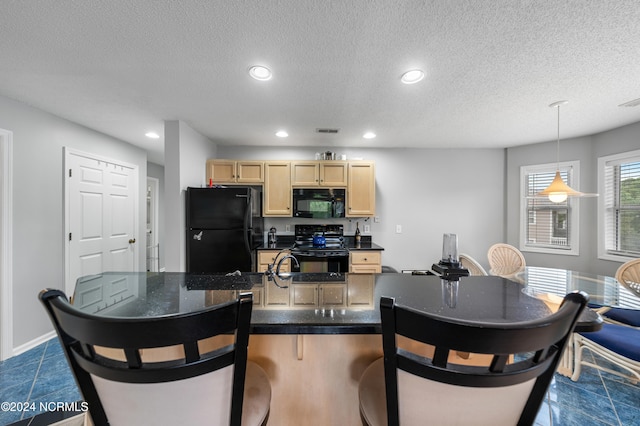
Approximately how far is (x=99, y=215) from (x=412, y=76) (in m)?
4.04

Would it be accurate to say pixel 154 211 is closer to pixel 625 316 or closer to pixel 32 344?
pixel 32 344

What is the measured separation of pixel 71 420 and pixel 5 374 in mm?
1134

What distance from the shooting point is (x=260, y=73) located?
6.19ft

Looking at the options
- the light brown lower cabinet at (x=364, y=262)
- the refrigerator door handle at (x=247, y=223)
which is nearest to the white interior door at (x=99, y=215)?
the refrigerator door handle at (x=247, y=223)

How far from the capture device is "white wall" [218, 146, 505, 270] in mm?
4020

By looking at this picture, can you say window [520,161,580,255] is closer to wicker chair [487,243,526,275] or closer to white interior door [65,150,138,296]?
wicker chair [487,243,526,275]

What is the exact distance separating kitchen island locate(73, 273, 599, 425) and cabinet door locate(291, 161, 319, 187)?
243 cm

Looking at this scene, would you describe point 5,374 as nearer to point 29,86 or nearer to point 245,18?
point 29,86

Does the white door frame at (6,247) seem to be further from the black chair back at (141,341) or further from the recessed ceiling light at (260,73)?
the black chair back at (141,341)

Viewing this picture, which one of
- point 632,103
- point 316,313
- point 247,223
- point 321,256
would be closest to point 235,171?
point 247,223

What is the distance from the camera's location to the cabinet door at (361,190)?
3656mm

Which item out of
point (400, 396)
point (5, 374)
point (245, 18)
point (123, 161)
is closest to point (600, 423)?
point (400, 396)

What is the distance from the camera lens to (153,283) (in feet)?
4.43

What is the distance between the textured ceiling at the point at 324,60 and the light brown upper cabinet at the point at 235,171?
77 centimetres
